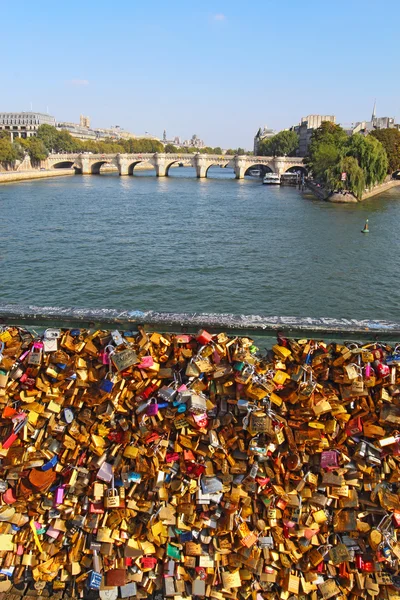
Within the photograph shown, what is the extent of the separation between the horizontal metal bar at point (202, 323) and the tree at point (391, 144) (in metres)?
59.7

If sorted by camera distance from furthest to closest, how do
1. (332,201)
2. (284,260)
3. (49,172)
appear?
(49,172) → (332,201) → (284,260)

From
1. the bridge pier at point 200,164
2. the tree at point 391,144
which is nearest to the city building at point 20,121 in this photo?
the bridge pier at point 200,164

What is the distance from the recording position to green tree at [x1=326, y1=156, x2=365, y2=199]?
3784 centimetres

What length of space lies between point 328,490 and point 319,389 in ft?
1.64

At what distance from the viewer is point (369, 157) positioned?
1582 inches

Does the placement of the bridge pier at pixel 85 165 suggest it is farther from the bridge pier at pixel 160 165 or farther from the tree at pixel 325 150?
the tree at pixel 325 150

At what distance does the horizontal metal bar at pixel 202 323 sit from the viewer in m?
2.19

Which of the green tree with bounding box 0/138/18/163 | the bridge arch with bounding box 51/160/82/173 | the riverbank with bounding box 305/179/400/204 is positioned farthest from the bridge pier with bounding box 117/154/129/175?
the riverbank with bounding box 305/179/400/204

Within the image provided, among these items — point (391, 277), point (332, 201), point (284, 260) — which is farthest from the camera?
point (332, 201)

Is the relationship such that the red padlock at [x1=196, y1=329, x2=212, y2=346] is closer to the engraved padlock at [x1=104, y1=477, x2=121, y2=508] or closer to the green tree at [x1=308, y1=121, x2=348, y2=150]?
the engraved padlock at [x1=104, y1=477, x2=121, y2=508]

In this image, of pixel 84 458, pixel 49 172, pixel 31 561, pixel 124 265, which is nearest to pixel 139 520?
pixel 84 458

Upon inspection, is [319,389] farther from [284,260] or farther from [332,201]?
[332,201]

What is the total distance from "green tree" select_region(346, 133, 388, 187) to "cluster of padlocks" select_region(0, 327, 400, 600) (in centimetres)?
4085

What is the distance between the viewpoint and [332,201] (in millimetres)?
39531
